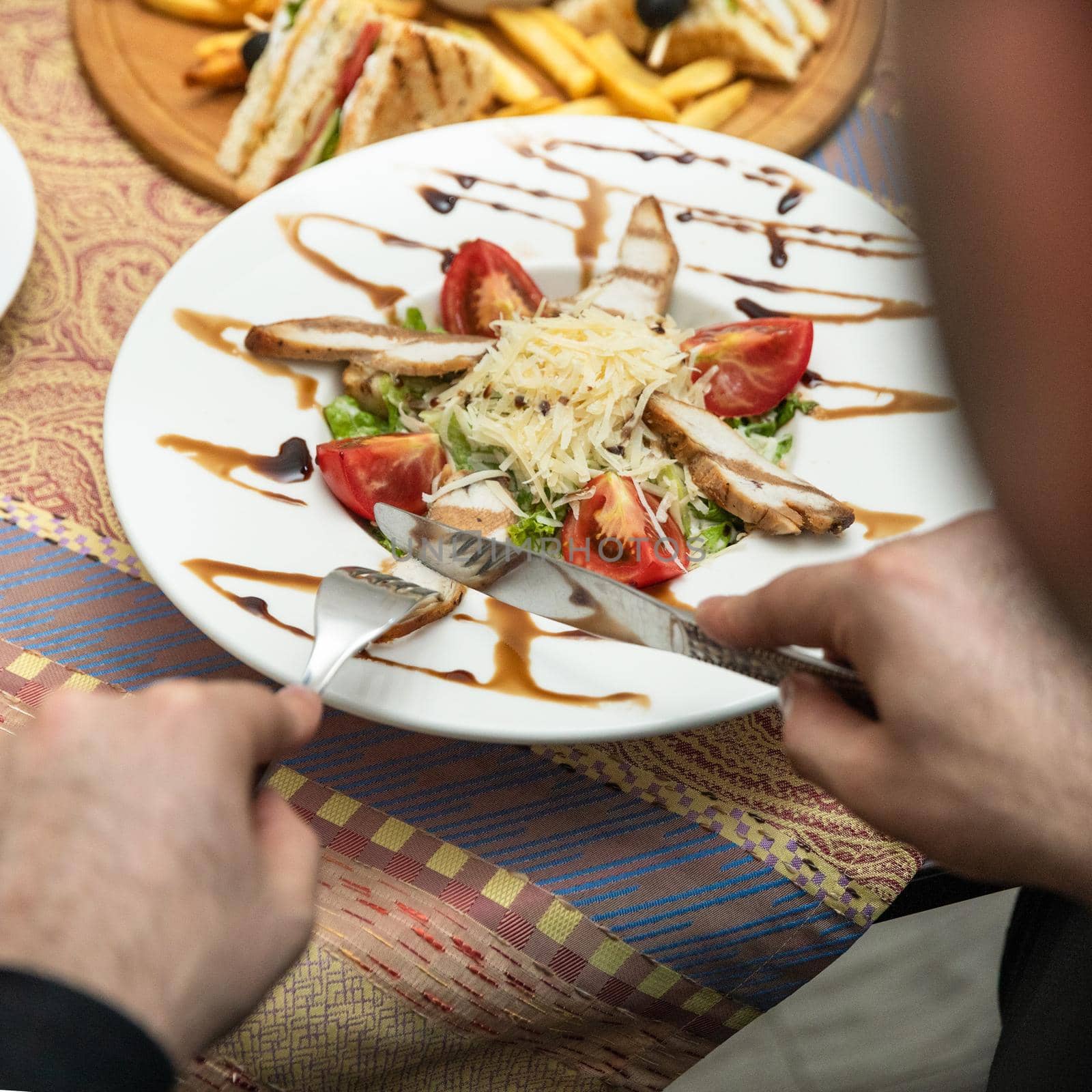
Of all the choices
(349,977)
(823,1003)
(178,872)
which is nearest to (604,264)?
(349,977)

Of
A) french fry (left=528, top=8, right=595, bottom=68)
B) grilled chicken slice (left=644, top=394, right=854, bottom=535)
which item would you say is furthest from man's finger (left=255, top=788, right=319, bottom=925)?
french fry (left=528, top=8, right=595, bottom=68)

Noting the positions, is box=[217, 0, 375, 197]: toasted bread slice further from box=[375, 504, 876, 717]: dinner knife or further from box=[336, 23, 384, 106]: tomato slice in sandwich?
box=[375, 504, 876, 717]: dinner knife

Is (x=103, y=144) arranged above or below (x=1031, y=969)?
above

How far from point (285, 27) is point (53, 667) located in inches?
57.5

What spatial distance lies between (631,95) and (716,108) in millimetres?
191

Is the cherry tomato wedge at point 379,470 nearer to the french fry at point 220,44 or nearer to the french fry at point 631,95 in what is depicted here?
the french fry at point 631,95

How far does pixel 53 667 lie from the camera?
4.48 ft

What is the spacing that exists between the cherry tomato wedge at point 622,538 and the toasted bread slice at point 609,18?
1.38m

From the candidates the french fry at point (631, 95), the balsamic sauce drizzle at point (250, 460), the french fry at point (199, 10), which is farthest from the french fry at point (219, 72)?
the balsamic sauce drizzle at point (250, 460)

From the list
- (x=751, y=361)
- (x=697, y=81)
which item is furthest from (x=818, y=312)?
(x=697, y=81)

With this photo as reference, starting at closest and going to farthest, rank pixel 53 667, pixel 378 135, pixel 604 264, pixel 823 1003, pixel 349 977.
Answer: pixel 349 977 → pixel 53 667 → pixel 604 264 → pixel 378 135 → pixel 823 1003

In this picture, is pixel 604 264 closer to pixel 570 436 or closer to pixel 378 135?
pixel 570 436

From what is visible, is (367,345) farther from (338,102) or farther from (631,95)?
(631,95)

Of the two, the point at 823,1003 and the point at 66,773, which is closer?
the point at 66,773
